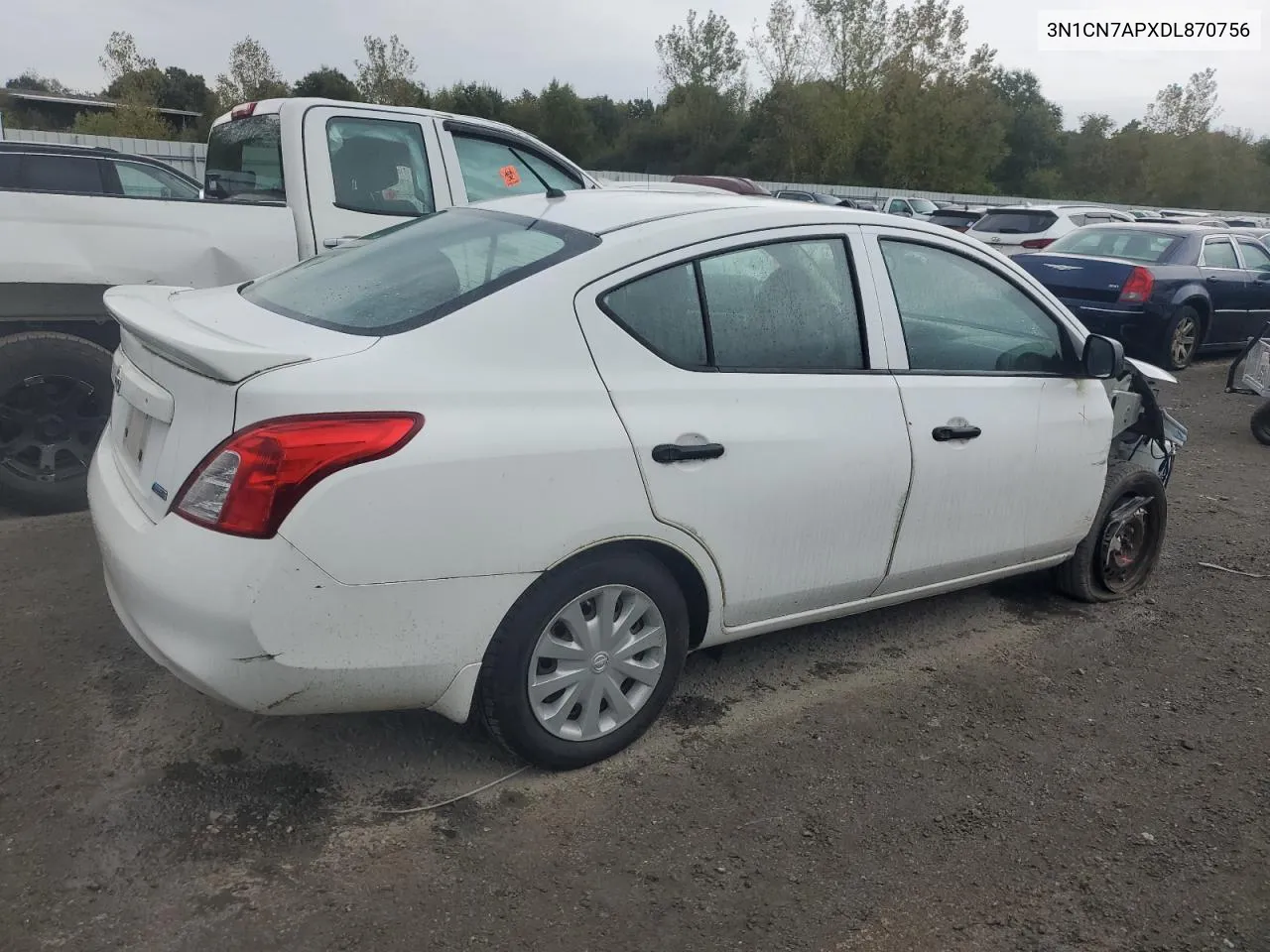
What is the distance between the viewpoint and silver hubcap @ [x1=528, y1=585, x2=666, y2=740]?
2.97 m

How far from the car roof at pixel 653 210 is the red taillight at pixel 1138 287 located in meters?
7.97

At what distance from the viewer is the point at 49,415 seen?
5.06 metres

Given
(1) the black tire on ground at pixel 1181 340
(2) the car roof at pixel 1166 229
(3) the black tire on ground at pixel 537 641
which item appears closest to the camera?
(3) the black tire on ground at pixel 537 641

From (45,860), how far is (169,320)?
1.46 meters

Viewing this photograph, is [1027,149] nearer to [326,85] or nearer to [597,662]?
[326,85]

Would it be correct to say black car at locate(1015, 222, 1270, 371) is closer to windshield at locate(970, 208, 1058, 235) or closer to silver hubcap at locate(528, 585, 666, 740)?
windshield at locate(970, 208, 1058, 235)

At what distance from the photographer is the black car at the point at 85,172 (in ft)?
26.6

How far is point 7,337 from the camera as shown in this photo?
4871 millimetres

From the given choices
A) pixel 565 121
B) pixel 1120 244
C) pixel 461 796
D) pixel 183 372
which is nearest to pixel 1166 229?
pixel 1120 244

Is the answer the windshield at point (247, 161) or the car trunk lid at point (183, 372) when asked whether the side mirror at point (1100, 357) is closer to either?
the car trunk lid at point (183, 372)

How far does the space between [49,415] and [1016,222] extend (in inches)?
568

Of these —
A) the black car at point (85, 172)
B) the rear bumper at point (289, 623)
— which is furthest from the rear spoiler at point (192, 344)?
the black car at point (85, 172)

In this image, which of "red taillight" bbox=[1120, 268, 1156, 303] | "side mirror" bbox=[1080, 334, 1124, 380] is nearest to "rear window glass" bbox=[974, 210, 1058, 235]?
"red taillight" bbox=[1120, 268, 1156, 303]

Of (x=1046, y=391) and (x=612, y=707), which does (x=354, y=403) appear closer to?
(x=612, y=707)
